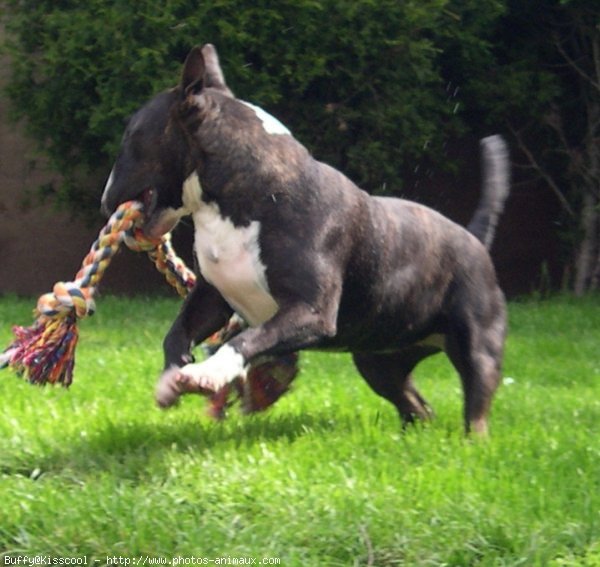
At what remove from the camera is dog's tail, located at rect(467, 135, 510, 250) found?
6.66m

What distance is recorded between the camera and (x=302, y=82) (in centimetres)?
1179

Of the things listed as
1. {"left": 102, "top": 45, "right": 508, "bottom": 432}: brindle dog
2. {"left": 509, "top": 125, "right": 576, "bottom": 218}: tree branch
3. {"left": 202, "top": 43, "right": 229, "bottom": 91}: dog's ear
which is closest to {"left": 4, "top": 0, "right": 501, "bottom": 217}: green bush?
{"left": 509, "top": 125, "right": 576, "bottom": 218}: tree branch

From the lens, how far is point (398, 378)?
21.1 ft

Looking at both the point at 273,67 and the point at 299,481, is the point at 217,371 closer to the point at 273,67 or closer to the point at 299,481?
the point at 299,481

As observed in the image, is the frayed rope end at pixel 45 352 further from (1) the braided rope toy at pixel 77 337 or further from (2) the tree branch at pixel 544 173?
(2) the tree branch at pixel 544 173

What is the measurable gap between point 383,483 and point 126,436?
1205mm

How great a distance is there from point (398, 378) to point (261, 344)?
4.27ft

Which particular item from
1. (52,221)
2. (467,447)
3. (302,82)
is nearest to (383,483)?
(467,447)

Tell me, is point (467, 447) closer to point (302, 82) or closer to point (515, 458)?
point (515, 458)

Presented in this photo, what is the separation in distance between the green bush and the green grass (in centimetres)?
509

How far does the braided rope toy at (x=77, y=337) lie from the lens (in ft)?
19.2

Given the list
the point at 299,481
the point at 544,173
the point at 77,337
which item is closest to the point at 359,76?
the point at 544,173

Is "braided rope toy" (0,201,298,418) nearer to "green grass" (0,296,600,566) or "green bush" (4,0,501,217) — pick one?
"green grass" (0,296,600,566)

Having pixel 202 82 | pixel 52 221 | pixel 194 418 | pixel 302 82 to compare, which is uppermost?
pixel 202 82
